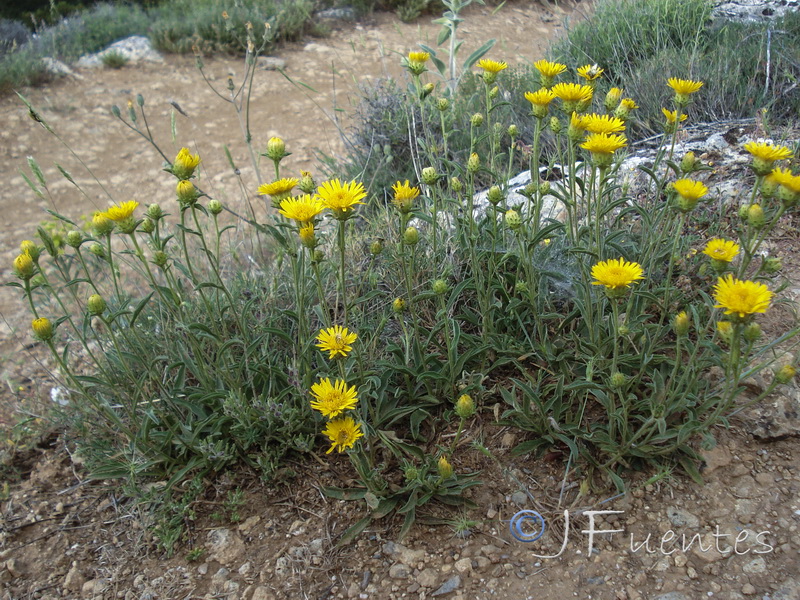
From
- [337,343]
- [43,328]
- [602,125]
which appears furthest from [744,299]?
[43,328]

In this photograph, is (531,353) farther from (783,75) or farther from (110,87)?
(110,87)

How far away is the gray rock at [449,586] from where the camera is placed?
1.74 m

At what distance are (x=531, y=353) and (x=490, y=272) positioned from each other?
32cm

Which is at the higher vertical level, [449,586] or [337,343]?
[337,343]

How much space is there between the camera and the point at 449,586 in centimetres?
175

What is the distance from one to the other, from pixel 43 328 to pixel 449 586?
142 centimetres

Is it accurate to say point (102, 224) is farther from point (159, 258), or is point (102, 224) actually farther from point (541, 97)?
point (541, 97)

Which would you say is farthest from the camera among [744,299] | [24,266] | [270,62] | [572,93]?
[270,62]

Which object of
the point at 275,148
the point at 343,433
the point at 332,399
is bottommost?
A: the point at 343,433

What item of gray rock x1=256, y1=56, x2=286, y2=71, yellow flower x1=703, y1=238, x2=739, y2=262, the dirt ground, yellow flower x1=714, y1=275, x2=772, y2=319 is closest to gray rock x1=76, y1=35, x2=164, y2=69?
gray rock x1=256, y1=56, x2=286, y2=71

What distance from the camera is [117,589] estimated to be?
1.88 meters

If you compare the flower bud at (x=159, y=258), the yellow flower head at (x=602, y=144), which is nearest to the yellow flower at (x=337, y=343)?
the flower bud at (x=159, y=258)

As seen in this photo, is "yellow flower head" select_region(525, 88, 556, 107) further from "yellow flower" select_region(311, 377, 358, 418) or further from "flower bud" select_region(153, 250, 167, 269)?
"flower bud" select_region(153, 250, 167, 269)

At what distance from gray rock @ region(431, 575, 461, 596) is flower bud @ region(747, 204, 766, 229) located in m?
1.28
